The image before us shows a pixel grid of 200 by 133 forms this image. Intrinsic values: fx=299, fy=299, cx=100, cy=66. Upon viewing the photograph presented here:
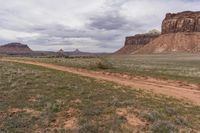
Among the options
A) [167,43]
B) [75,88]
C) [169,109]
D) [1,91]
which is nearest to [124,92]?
[75,88]

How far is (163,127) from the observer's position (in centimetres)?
1072

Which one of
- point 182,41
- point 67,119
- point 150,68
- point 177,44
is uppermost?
point 182,41

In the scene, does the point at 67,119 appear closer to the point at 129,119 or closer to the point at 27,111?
the point at 27,111

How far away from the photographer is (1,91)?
17.0 meters

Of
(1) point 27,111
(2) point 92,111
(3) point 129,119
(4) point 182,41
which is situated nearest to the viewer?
(3) point 129,119

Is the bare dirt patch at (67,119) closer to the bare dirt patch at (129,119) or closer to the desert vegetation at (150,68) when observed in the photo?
the bare dirt patch at (129,119)

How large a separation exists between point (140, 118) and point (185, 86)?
10.1 meters

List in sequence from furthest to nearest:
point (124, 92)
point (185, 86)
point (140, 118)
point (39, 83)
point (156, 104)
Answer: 1. point (185, 86)
2. point (39, 83)
3. point (124, 92)
4. point (156, 104)
5. point (140, 118)

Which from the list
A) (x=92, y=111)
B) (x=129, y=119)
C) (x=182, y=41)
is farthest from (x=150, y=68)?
(x=182, y=41)

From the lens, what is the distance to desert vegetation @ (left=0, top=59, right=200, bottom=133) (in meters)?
10.9

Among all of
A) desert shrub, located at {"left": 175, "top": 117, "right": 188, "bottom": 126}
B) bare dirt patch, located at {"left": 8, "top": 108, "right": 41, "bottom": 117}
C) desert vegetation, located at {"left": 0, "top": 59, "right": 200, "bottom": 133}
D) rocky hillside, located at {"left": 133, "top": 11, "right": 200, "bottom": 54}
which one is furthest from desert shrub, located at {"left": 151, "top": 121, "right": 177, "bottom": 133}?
rocky hillside, located at {"left": 133, "top": 11, "right": 200, "bottom": 54}

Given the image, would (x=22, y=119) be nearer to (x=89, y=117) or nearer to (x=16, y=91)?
A: (x=89, y=117)

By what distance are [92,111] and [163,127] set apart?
10.3 ft

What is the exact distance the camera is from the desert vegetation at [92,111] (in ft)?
35.9
